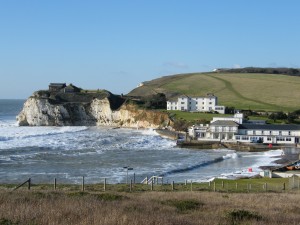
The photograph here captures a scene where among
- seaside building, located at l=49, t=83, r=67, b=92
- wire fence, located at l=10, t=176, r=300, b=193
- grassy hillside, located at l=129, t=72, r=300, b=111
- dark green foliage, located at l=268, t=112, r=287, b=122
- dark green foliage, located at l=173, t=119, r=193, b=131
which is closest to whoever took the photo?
wire fence, located at l=10, t=176, r=300, b=193

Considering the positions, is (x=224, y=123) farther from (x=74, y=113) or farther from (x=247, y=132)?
(x=74, y=113)

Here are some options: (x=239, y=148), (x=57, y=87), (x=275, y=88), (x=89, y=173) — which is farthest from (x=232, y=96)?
(x=89, y=173)

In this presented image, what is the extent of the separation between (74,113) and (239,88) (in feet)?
167

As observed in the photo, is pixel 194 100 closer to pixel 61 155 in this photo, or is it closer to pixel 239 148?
pixel 239 148

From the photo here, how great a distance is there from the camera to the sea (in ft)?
128

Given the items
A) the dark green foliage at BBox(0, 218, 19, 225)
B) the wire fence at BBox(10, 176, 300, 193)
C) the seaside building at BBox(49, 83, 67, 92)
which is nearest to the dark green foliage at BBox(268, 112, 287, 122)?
the wire fence at BBox(10, 176, 300, 193)

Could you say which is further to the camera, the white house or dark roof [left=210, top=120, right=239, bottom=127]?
dark roof [left=210, top=120, right=239, bottom=127]

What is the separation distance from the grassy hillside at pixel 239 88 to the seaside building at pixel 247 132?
111 feet

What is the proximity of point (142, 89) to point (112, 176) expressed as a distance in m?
120

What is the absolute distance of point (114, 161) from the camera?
4944cm

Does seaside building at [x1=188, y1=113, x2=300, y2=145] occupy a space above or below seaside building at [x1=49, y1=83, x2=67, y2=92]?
below

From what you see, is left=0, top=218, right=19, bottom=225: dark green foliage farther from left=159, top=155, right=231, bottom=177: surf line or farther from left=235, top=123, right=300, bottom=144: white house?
left=235, top=123, right=300, bottom=144: white house

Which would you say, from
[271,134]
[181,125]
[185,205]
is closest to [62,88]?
[181,125]

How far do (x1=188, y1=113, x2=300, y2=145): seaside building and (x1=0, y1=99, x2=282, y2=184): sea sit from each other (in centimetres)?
707
